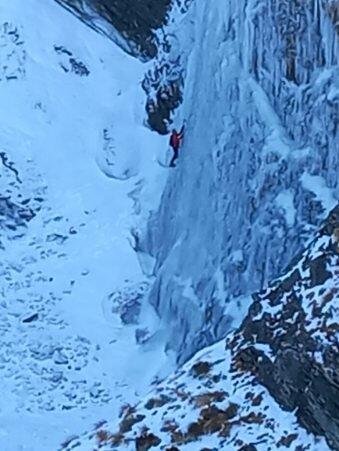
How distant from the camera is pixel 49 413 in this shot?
15852mm

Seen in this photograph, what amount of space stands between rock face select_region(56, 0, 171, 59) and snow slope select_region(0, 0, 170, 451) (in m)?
0.23

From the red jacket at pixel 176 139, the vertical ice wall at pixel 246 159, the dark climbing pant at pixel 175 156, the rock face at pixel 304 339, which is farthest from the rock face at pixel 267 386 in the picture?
the dark climbing pant at pixel 175 156

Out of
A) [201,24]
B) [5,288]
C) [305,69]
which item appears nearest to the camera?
[305,69]

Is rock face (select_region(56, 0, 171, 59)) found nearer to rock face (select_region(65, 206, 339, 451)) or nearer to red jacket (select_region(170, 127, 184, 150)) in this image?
red jacket (select_region(170, 127, 184, 150))

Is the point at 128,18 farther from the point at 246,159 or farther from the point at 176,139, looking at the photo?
the point at 246,159

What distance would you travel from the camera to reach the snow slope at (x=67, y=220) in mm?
16312

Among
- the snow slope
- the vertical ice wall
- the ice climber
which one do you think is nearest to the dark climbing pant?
the ice climber

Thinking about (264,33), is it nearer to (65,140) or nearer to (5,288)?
(5,288)

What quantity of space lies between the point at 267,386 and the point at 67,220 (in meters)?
11.8

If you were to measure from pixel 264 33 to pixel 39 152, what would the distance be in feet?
24.5

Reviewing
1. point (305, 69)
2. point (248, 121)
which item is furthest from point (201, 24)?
Answer: point (305, 69)

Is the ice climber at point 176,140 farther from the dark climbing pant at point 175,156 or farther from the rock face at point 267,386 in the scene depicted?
the rock face at point 267,386

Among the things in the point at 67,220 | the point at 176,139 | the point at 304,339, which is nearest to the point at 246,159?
the point at 176,139

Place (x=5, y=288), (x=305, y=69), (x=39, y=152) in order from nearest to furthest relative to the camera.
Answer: (x=305, y=69)
(x=5, y=288)
(x=39, y=152)
